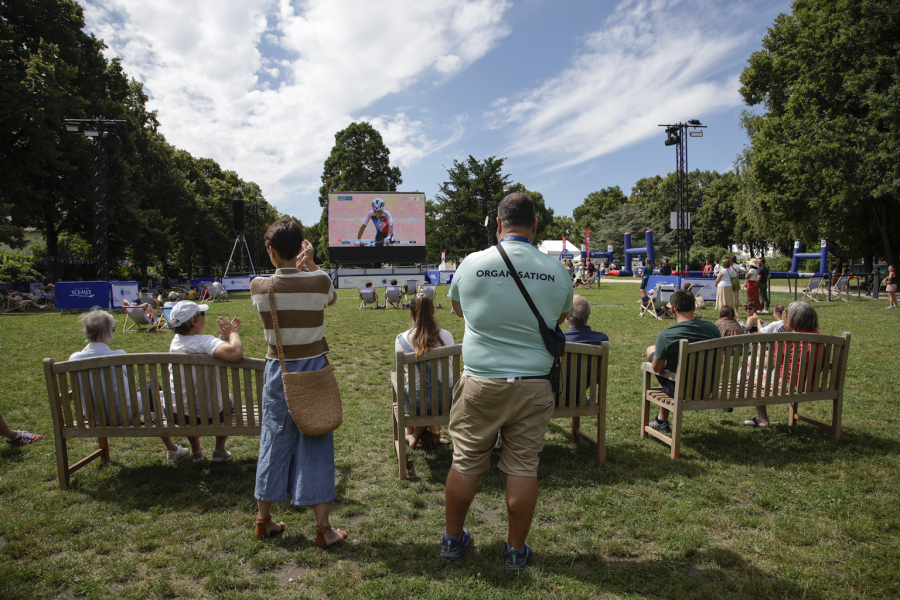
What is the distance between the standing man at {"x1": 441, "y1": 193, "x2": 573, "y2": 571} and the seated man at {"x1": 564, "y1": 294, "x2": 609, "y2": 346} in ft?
6.00

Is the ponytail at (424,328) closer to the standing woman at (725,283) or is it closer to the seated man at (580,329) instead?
the seated man at (580,329)

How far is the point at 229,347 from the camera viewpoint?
9.78ft

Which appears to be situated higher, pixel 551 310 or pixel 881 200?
pixel 881 200

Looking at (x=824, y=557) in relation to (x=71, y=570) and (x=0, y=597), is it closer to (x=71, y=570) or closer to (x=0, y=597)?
(x=71, y=570)

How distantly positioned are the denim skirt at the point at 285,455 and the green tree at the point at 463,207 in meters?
45.6

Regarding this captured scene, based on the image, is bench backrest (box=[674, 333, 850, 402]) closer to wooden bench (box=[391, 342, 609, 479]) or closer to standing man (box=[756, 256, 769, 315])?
wooden bench (box=[391, 342, 609, 479])

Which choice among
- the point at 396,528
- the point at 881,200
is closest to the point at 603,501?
the point at 396,528

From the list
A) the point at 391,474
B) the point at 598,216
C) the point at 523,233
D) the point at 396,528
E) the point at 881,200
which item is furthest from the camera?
the point at 598,216

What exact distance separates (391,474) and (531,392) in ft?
5.69

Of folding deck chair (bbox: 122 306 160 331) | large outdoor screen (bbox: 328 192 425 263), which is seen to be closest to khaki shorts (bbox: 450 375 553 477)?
folding deck chair (bbox: 122 306 160 331)

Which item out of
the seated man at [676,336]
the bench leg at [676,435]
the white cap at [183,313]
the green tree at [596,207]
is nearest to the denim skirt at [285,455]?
the white cap at [183,313]

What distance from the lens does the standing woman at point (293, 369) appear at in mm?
2402

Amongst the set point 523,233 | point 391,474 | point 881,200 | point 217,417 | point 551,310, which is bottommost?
point 391,474

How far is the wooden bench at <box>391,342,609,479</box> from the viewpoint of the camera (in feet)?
10.9
